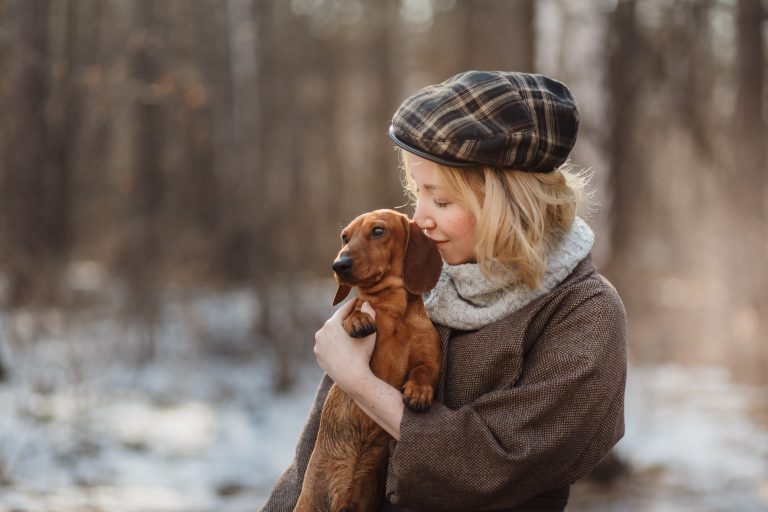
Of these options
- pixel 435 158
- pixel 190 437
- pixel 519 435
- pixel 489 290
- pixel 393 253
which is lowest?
pixel 190 437

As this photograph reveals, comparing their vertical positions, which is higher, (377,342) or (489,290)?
(489,290)

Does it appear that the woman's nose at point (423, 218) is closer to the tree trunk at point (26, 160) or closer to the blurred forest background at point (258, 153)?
the blurred forest background at point (258, 153)

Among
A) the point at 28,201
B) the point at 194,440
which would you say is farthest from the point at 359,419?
the point at 28,201

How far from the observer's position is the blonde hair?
2350 mm

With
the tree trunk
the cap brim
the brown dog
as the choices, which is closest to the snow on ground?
the tree trunk

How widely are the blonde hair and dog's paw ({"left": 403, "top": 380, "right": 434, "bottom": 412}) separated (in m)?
0.37

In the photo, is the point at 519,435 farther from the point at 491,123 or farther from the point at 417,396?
the point at 491,123

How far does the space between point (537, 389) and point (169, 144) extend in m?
12.8

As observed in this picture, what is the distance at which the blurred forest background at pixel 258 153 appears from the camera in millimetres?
7762

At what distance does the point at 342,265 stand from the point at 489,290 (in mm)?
431

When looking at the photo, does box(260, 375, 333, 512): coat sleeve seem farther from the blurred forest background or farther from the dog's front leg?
the blurred forest background

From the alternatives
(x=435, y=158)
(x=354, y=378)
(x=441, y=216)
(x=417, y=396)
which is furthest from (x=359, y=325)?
(x=435, y=158)

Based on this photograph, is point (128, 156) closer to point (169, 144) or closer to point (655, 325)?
point (169, 144)

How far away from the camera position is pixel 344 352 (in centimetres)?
244
